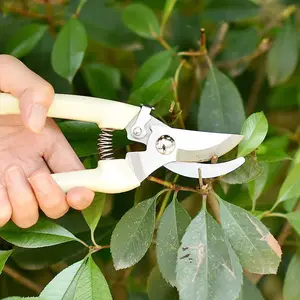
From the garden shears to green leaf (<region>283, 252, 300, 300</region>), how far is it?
0.63ft

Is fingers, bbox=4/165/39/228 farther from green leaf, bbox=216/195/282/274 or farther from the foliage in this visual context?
green leaf, bbox=216/195/282/274

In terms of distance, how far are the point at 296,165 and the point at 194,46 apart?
0.36 metres

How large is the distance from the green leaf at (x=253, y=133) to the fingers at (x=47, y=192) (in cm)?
21

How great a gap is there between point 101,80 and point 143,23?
119 millimetres

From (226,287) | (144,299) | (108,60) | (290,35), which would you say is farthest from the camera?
(108,60)

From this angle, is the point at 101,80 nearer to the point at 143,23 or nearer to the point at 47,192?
the point at 143,23

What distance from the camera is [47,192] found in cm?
57

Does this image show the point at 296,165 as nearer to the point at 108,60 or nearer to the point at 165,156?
the point at 165,156

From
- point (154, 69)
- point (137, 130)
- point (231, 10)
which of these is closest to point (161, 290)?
point (137, 130)

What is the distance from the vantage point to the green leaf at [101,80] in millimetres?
891

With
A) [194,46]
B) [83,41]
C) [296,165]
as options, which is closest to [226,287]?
[296,165]

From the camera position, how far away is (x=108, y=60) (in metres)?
1.20

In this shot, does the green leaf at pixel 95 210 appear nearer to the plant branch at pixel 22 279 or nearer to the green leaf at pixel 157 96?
the green leaf at pixel 157 96

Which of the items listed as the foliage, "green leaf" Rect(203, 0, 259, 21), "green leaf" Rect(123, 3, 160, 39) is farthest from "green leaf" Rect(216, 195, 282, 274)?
"green leaf" Rect(203, 0, 259, 21)
